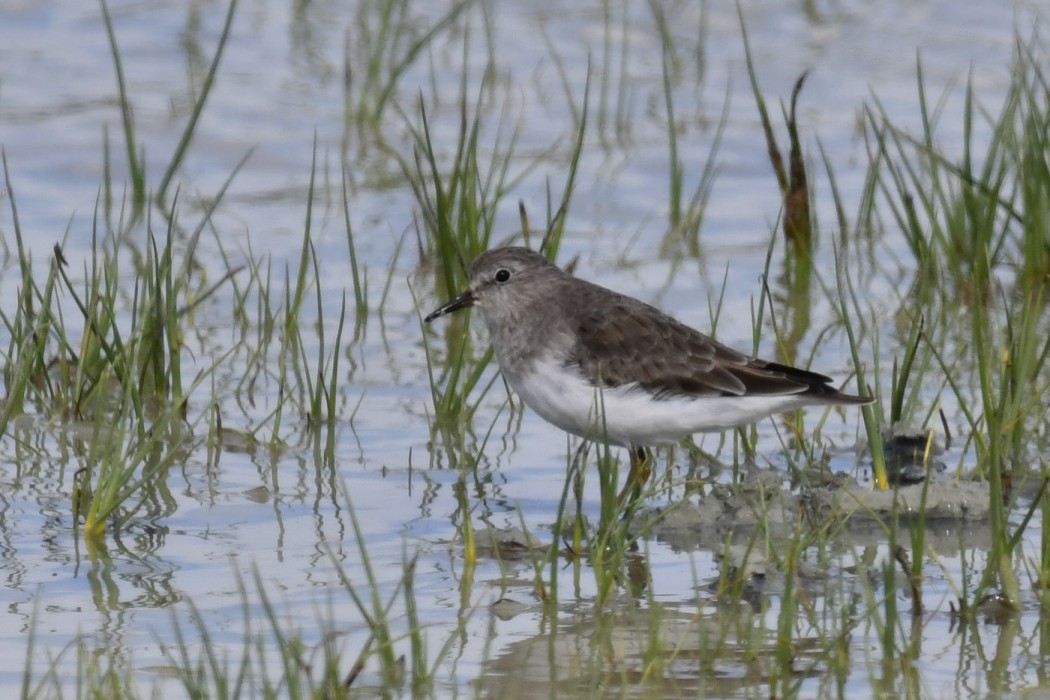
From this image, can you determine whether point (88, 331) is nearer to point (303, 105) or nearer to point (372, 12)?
point (303, 105)

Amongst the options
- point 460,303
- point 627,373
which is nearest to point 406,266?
point 460,303

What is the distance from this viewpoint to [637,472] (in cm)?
661

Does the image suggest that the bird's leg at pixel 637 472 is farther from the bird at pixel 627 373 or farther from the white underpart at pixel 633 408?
the white underpart at pixel 633 408

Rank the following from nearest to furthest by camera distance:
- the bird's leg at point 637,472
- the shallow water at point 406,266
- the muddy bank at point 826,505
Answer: the shallow water at point 406,266, the muddy bank at point 826,505, the bird's leg at point 637,472

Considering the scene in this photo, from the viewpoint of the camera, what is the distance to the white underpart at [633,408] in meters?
6.37

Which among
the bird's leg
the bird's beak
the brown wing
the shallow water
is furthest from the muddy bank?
the bird's beak

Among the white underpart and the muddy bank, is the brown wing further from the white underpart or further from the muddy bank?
the muddy bank

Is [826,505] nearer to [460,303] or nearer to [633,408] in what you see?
[633,408]

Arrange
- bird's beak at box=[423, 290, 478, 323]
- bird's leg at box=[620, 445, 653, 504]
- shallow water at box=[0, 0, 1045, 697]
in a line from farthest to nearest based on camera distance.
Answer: bird's beak at box=[423, 290, 478, 323], bird's leg at box=[620, 445, 653, 504], shallow water at box=[0, 0, 1045, 697]

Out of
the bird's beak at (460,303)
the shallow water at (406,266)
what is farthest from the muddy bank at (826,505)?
the bird's beak at (460,303)

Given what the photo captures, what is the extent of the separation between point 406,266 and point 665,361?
326 cm

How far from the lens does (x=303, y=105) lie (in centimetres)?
1202

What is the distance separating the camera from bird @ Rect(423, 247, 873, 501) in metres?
6.36

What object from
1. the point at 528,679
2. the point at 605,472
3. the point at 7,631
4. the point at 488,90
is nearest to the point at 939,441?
the point at 605,472
